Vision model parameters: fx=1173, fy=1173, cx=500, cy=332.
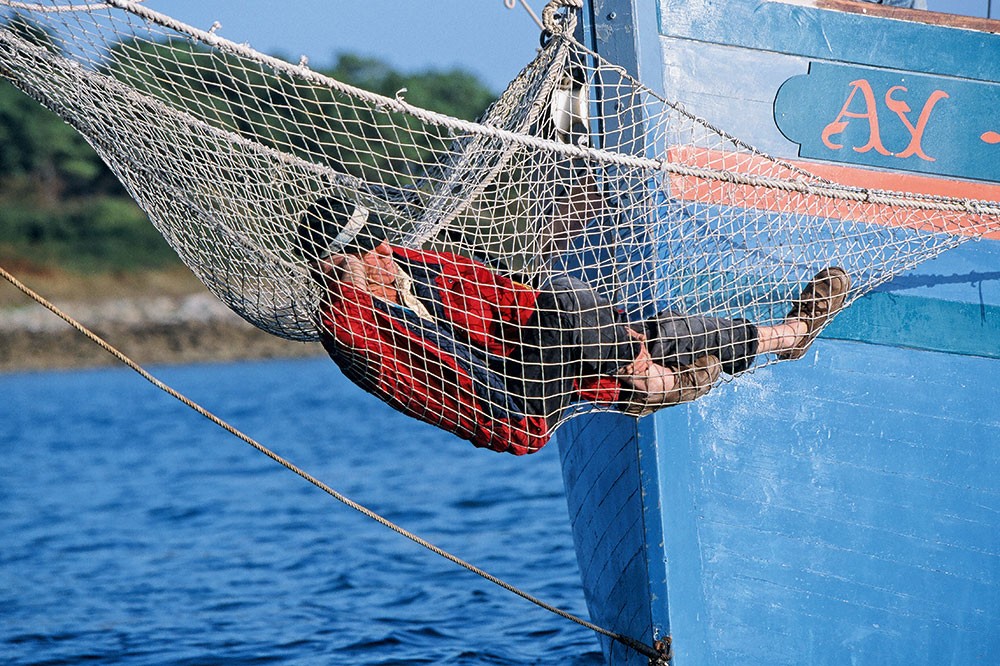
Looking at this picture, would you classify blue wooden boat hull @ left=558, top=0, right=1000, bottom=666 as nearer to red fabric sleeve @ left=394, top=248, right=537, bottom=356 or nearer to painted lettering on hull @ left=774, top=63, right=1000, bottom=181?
painted lettering on hull @ left=774, top=63, right=1000, bottom=181

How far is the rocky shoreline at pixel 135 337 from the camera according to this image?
105ft

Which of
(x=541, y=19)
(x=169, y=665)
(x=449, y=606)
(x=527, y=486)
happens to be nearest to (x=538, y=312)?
(x=541, y=19)

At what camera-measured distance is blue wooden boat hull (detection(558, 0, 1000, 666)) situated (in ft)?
13.8

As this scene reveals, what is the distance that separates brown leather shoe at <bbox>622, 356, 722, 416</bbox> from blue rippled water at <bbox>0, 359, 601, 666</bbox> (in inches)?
111

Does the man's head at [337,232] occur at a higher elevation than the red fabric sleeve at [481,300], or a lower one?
higher

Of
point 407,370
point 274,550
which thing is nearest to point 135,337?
point 274,550

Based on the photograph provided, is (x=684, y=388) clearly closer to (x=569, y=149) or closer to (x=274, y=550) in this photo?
(x=569, y=149)

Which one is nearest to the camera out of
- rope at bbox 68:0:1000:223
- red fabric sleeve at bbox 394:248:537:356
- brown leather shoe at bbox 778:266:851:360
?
rope at bbox 68:0:1000:223

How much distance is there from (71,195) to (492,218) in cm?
4596

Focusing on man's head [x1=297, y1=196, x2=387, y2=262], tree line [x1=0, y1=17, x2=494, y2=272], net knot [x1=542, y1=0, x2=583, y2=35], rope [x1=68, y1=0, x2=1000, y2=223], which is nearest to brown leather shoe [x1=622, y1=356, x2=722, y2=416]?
rope [x1=68, y1=0, x2=1000, y2=223]

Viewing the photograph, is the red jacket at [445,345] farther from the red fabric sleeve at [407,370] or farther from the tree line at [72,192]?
the tree line at [72,192]

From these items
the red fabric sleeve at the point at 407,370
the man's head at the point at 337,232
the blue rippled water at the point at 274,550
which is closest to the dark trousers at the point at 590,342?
the red fabric sleeve at the point at 407,370

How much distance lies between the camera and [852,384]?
168 inches

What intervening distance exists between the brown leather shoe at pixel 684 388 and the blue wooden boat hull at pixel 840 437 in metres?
0.41
